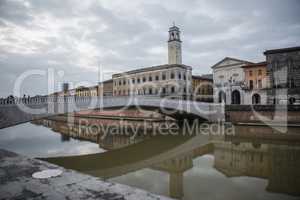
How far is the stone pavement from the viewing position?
13.8 feet

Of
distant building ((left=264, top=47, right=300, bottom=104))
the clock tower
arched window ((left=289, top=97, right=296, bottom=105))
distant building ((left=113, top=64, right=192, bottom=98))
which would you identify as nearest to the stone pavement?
distant building ((left=264, top=47, right=300, bottom=104))

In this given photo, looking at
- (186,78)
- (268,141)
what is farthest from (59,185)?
(186,78)

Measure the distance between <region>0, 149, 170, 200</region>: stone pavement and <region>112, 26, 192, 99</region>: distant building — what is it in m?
30.7

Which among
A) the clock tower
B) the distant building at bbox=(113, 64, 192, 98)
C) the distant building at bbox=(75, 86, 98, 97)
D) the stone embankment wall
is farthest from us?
the distant building at bbox=(75, 86, 98, 97)

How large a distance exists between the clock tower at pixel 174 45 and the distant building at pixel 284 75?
55.3 ft

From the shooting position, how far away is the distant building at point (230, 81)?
33.8 m

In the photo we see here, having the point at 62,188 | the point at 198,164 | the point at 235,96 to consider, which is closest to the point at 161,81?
the point at 235,96

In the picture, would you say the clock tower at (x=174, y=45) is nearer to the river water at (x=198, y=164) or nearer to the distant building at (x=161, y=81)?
the distant building at (x=161, y=81)

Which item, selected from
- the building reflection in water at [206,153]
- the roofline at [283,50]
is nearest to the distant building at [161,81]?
the roofline at [283,50]

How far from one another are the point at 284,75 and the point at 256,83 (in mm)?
4382

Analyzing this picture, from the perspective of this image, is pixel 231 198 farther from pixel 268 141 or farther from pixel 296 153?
pixel 268 141

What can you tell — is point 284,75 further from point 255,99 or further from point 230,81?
point 230,81

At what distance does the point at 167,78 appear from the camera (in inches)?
1494

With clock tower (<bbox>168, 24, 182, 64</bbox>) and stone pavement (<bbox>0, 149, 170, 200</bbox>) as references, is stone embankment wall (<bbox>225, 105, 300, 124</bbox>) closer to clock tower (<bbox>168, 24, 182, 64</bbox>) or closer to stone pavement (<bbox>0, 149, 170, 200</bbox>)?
stone pavement (<bbox>0, 149, 170, 200</bbox>)
